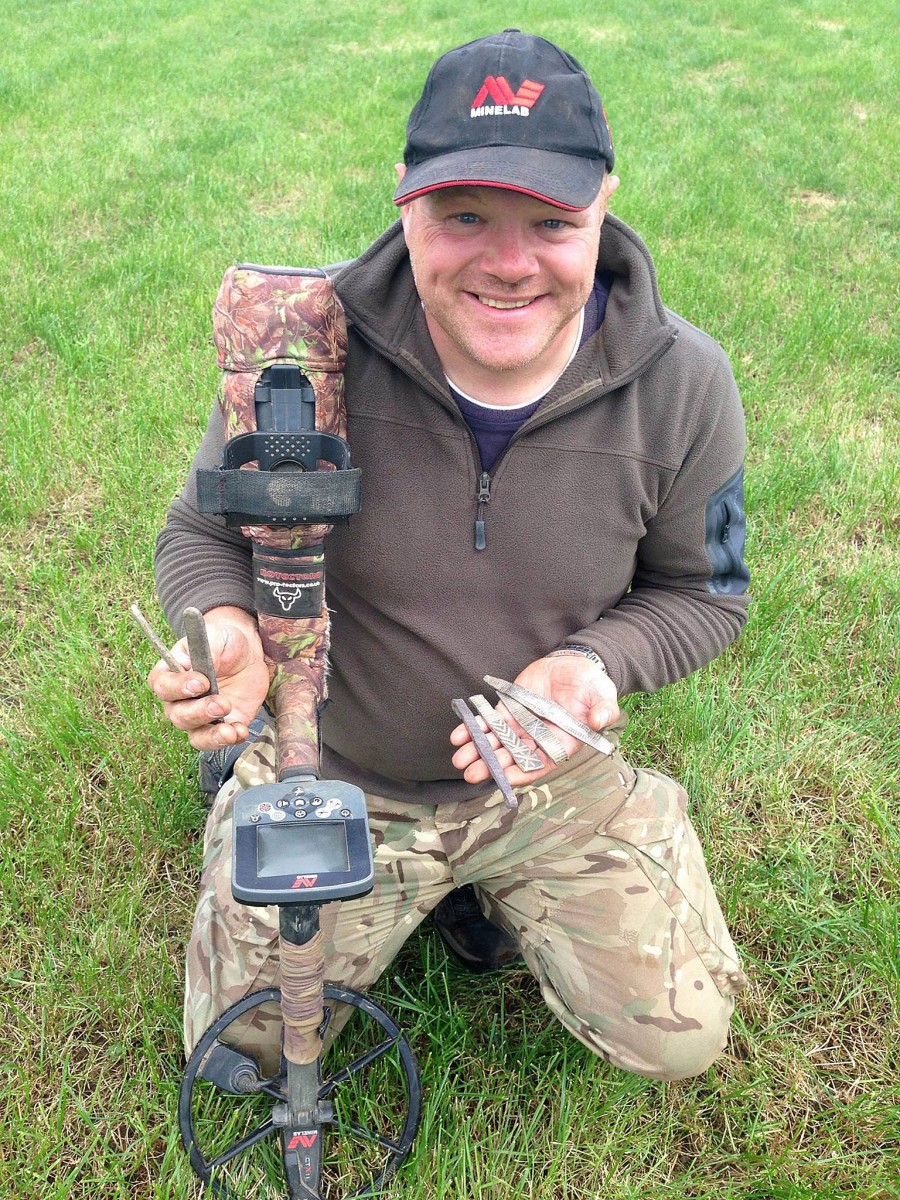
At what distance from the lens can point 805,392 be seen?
517cm

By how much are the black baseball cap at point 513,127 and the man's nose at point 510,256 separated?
0.14 metres

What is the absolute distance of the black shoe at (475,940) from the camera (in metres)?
2.79

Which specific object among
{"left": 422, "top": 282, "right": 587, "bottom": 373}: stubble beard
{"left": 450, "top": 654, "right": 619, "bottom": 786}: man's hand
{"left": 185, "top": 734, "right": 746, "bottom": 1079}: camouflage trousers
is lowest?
{"left": 185, "top": 734, "right": 746, "bottom": 1079}: camouflage trousers

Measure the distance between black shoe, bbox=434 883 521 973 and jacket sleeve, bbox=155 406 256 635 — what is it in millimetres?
1150

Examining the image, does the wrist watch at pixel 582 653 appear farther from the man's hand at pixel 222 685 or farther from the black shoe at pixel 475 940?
the black shoe at pixel 475 940

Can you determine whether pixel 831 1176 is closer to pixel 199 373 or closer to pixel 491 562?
pixel 491 562

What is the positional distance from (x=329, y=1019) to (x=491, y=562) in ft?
3.69

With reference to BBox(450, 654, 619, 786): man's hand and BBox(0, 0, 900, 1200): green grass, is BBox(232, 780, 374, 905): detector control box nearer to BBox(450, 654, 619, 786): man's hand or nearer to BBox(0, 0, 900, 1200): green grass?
BBox(450, 654, 619, 786): man's hand

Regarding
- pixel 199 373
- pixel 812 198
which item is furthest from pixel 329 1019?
pixel 812 198

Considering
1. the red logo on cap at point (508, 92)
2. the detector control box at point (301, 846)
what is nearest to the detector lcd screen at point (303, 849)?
the detector control box at point (301, 846)

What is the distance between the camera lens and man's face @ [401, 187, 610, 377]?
2135mm

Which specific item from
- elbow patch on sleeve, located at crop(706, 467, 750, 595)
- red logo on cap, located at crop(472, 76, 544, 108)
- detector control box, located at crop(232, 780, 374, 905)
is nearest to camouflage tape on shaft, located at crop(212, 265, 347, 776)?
detector control box, located at crop(232, 780, 374, 905)

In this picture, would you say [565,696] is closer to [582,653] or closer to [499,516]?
[582,653]

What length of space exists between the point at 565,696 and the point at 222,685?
0.75m
